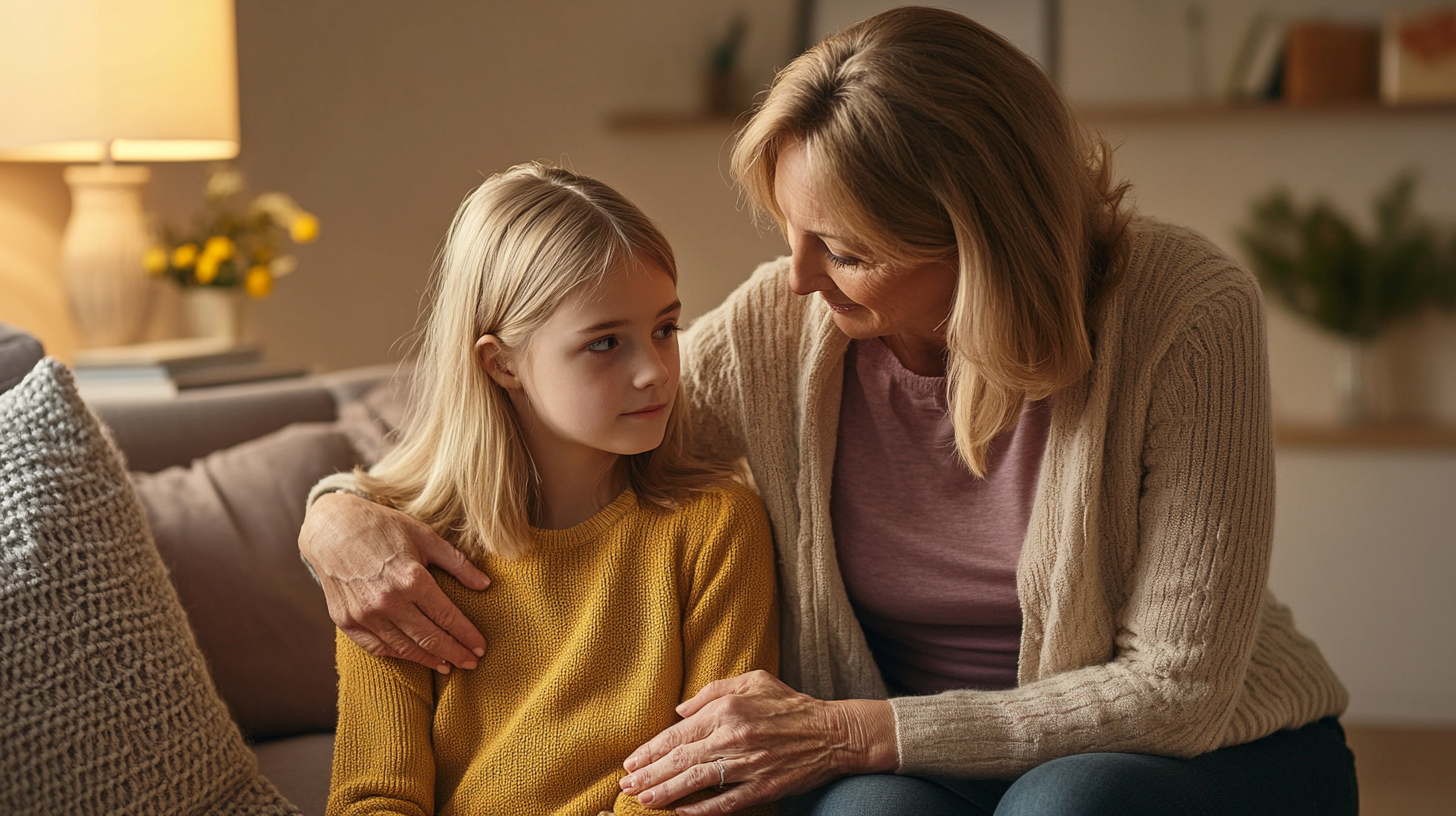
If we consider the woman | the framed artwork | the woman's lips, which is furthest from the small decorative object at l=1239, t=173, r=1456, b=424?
the woman's lips

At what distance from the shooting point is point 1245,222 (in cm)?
316

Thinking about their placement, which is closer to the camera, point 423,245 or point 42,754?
point 42,754

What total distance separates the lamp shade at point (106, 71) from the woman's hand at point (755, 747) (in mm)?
1454

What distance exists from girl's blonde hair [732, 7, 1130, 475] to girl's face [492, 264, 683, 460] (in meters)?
0.18

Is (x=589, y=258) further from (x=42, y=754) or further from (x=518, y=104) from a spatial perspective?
(x=518, y=104)

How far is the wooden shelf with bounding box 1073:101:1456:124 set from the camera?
9.96 ft

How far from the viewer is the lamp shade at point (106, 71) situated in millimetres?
1909

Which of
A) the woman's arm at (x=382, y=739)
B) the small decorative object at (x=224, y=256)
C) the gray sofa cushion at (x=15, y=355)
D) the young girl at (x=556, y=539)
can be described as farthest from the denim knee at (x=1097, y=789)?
the small decorative object at (x=224, y=256)

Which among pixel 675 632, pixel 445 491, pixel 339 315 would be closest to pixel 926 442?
pixel 675 632

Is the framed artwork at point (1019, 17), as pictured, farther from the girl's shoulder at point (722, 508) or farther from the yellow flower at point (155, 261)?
the girl's shoulder at point (722, 508)

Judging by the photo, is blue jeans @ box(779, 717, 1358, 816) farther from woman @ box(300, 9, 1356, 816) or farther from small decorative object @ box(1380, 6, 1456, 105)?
small decorative object @ box(1380, 6, 1456, 105)

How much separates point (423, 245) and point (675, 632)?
2364mm

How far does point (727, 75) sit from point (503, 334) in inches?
88.6

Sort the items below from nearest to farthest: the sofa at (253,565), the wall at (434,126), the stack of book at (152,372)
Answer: the sofa at (253,565)
the stack of book at (152,372)
the wall at (434,126)
